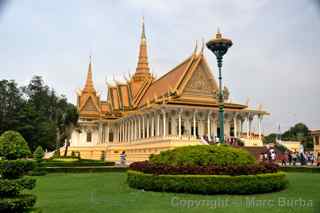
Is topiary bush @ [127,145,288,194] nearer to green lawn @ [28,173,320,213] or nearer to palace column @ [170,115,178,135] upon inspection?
green lawn @ [28,173,320,213]

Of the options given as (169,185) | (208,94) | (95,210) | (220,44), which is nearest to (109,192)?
(169,185)

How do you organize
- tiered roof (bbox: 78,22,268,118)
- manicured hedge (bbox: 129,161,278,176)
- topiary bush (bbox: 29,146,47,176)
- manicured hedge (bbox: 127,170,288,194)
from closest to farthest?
manicured hedge (bbox: 127,170,288,194)
manicured hedge (bbox: 129,161,278,176)
topiary bush (bbox: 29,146,47,176)
tiered roof (bbox: 78,22,268,118)

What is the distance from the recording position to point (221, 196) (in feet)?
39.3

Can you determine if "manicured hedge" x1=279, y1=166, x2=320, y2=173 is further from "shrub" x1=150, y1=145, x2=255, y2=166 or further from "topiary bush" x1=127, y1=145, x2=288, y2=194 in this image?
"topiary bush" x1=127, y1=145, x2=288, y2=194

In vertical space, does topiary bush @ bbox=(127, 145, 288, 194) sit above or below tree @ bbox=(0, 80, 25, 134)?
below

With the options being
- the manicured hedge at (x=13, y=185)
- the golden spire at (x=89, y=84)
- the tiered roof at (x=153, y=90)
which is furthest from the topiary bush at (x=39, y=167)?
the golden spire at (x=89, y=84)

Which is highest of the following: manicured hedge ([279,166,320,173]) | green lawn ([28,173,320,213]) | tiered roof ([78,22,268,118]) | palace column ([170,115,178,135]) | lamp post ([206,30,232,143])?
tiered roof ([78,22,268,118])

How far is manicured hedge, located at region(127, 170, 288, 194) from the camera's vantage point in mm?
12281

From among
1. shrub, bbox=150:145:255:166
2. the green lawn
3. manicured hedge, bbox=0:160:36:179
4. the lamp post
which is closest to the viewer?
manicured hedge, bbox=0:160:36:179

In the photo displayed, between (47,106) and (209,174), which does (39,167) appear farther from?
(47,106)

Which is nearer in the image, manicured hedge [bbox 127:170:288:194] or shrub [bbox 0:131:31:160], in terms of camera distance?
shrub [bbox 0:131:31:160]

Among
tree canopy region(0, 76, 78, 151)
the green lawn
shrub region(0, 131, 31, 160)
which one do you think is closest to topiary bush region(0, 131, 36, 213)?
shrub region(0, 131, 31, 160)

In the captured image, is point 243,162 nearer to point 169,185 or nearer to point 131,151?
point 169,185

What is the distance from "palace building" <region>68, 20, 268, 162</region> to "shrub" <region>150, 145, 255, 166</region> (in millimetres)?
17320
